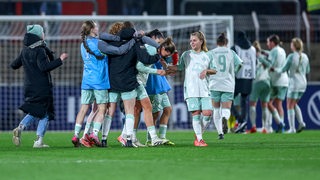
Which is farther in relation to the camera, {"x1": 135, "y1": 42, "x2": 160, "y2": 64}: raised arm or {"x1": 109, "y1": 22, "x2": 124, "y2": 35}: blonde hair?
{"x1": 109, "y1": 22, "x2": 124, "y2": 35}: blonde hair

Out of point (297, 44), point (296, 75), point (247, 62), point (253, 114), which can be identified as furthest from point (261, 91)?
point (247, 62)

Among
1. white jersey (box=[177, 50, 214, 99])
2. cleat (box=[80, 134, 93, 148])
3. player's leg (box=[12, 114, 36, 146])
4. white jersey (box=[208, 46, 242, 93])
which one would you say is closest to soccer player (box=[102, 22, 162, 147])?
cleat (box=[80, 134, 93, 148])

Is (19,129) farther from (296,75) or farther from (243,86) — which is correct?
(296,75)

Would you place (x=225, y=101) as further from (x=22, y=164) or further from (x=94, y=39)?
(x=22, y=164)

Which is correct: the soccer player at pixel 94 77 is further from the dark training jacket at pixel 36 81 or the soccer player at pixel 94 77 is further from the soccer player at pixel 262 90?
the soccer player at pixel 262 90

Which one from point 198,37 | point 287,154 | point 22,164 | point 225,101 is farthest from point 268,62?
point 22,164

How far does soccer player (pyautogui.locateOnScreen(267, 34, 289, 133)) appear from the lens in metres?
24.2

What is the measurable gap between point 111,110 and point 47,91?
106cm

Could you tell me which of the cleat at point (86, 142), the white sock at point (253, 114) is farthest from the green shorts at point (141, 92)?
the white sock at point (253, 114)

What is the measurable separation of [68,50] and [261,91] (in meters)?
6.36

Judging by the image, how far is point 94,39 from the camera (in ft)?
54.3

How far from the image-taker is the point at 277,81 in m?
24.7

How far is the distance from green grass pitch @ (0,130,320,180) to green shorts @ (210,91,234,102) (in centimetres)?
386

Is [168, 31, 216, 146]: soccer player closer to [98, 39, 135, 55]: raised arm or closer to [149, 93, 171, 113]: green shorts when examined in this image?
[149, 93, 171, 113]: green shorts
